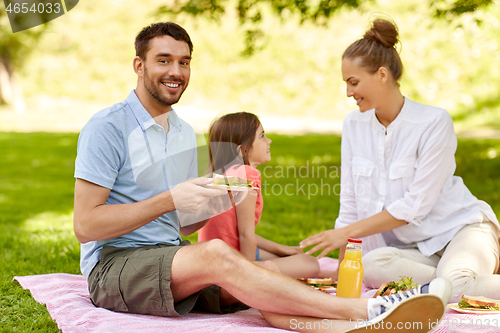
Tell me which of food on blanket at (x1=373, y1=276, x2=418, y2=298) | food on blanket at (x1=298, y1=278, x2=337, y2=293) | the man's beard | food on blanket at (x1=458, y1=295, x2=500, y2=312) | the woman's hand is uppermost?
the man's beard

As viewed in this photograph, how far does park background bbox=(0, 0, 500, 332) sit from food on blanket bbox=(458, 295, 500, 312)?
1.70 metres

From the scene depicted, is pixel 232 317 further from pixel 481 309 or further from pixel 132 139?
pixel 481 309

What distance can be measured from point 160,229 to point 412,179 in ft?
5.22

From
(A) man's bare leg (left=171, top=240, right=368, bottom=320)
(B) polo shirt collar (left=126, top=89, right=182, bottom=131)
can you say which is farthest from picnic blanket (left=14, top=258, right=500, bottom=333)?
(B) polo shirt collar (left=126, top=89, right=182, bottom=131)

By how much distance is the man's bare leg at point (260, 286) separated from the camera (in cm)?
213

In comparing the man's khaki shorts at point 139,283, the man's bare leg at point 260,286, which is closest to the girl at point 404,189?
the man's bare leg at point 260,286

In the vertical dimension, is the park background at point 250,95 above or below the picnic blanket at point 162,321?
above

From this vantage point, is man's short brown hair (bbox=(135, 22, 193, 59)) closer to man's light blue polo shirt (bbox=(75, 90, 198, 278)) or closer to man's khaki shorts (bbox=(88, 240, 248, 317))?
man's light blue polo shirt (bbox=(75, 90, 198, 278))

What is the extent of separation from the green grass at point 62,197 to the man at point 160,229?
537 millimetres

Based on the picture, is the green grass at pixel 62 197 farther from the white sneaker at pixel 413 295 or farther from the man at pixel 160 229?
the white sneaker at pixel 413 295

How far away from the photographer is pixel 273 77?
15430 mm

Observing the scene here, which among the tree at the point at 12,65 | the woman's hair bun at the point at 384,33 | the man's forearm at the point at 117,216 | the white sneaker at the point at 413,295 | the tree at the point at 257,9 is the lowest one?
the white sneaker at the point at 413,295

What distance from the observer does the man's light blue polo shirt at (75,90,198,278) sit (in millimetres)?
2361

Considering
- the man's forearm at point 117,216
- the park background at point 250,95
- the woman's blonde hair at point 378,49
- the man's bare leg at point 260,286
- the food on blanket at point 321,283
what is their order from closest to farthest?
1. the man's bare leg at point 260,286
2. the man's forearm at point 117,216
3. the woman's blonde hair at point 378,49
4. the food on blanket at point 321,283
5. the park background at point 250,95
